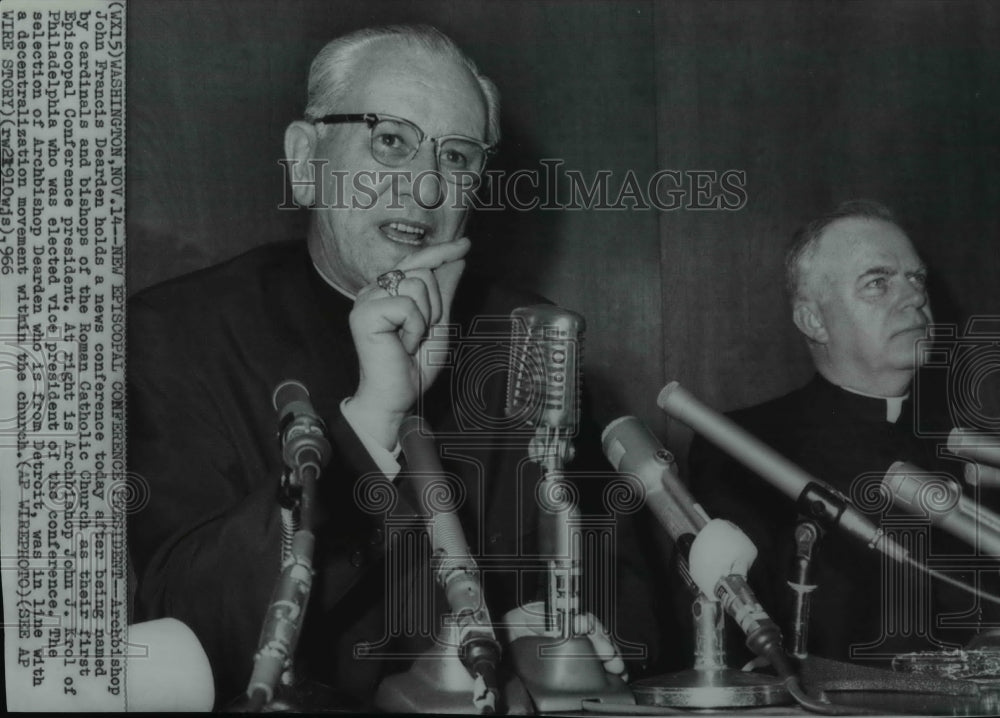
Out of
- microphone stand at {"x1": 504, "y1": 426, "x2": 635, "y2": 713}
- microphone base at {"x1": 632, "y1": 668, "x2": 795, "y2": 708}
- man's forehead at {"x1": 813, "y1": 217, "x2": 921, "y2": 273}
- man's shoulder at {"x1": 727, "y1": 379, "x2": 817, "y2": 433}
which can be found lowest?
microphone base at {"x1": 632, "y1": 668, "x2": 795, "y2": 708}

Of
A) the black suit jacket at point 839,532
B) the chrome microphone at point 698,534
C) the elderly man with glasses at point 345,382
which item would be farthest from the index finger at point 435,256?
the black suit jacket at point 839,532

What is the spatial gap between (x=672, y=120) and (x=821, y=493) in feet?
3.63

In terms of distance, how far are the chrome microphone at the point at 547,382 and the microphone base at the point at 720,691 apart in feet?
2.04

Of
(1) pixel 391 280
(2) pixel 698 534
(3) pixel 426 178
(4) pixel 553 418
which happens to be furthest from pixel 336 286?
(2) pixel 698 534

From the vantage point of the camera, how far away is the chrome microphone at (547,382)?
11.2 ft

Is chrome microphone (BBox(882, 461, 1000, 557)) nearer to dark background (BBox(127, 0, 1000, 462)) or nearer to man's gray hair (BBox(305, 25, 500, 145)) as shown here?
dark background (BBox(127, 0, 1000, 462))

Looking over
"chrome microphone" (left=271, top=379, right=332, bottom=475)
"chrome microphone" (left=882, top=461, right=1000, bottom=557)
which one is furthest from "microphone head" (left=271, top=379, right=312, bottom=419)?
"chrome microphone" (left=882, top=461, right=1000, bottom=557)

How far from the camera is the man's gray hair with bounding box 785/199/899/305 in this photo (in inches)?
144

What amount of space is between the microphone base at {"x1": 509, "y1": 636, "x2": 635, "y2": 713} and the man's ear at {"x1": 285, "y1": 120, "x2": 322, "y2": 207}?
4.24 feet

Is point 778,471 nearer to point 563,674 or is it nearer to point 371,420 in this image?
point 563,674

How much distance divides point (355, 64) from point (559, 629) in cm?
157

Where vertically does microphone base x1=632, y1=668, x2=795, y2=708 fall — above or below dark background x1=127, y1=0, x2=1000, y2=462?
below

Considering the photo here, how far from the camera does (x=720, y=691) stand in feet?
10.5

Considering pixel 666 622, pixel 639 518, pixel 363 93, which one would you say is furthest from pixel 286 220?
pixel 666 622
